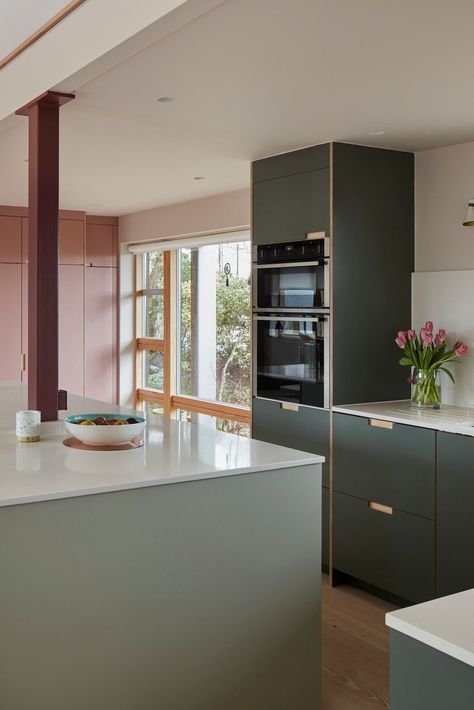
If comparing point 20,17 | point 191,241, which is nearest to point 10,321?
point 191,241

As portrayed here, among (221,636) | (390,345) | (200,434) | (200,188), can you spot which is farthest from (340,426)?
(200,188)

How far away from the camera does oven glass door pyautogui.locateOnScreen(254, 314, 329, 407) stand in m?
4.16

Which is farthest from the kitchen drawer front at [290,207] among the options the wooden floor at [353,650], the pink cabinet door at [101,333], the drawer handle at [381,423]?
the pink cabinet door at [101,333]

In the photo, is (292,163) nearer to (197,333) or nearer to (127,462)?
(127,462)

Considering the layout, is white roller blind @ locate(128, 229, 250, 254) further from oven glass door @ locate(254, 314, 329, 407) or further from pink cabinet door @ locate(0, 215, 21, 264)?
oven glass door @ locate(254, 314, 329, 407)

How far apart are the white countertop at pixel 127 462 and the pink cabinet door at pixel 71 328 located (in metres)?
3.99

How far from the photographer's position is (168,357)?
6.99m

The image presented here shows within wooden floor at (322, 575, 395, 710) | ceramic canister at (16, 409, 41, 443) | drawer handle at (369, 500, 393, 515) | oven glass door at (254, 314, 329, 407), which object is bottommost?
wooden floor at (322, 575, 395, 710)

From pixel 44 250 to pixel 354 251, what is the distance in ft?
5.52

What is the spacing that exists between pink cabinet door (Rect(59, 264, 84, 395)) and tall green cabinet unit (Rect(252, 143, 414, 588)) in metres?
3.15

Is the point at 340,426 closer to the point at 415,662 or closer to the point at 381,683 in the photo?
the point at 381,683

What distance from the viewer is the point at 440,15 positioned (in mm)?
2363

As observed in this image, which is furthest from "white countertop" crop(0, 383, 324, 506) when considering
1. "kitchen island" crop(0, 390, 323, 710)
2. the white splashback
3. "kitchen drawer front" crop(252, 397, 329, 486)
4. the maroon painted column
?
→ the white splashback

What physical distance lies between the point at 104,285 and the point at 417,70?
505cm
